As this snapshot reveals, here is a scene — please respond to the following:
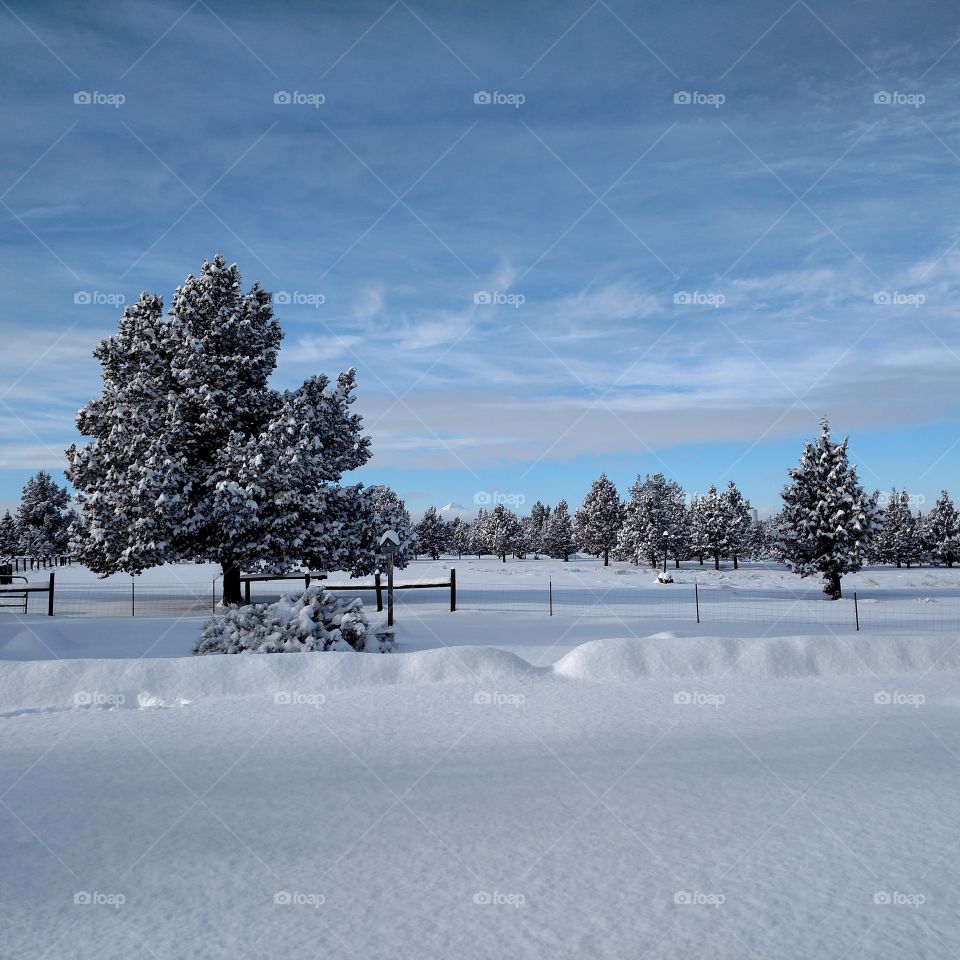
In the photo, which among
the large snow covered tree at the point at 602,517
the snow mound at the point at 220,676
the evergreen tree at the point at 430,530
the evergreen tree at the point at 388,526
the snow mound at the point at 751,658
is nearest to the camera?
the snow mound at the point at 220,676

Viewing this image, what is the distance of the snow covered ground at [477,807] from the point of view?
14.5 feet

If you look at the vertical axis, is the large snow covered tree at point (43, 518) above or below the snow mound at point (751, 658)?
above

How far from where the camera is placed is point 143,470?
22.9 meters

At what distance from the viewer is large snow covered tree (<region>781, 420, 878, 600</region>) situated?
38.2 metres

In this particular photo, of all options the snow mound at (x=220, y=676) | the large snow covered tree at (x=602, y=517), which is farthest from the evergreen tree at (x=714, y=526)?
the snow mound at (x=220, y=676)

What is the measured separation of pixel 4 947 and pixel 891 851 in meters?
5.89

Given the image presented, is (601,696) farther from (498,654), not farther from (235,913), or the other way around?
(235,913)

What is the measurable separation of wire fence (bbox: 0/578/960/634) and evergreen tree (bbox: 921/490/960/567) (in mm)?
49957

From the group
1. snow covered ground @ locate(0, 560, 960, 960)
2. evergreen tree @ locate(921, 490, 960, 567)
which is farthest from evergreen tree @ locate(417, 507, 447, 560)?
snow covered ground @ locate(0, 560, 960, 960)

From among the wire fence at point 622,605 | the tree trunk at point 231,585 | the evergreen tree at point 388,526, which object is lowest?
the wire fence at point 622,605

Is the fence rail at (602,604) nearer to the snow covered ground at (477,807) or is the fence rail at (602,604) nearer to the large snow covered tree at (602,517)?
the snow covered ground at (477,807)

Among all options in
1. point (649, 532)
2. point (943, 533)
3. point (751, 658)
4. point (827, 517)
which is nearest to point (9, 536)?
point (649, 532)

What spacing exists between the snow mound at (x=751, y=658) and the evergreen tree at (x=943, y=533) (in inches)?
3273

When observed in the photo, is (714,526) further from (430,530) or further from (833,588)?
(430,530)
